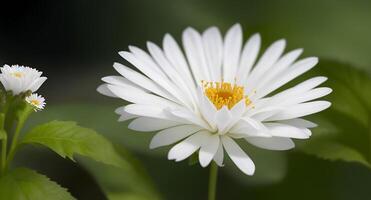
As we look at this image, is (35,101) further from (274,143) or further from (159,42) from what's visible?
(159,42)

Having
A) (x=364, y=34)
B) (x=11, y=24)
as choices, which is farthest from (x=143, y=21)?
(x=364, y=34)

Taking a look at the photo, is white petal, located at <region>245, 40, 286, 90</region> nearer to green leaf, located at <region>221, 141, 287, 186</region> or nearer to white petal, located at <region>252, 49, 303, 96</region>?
white petal, located at <region>252, 49, 303, 96</region>

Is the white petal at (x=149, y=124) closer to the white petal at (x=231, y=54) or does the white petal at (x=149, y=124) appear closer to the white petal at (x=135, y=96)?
the white petal at (x=135, y=96)

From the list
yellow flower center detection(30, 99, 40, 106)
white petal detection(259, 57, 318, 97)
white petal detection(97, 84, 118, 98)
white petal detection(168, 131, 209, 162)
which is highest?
white petal detection(259, 57, 318, 97)

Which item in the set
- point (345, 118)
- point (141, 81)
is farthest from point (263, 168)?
point (141, 81)

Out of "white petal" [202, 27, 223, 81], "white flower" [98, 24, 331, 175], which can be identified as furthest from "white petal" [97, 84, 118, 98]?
"white petal" [202, 27, 223, 81]

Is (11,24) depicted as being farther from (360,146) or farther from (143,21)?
(360,146)

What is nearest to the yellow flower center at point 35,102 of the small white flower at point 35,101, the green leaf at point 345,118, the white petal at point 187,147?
the small white flower at point 35,101
